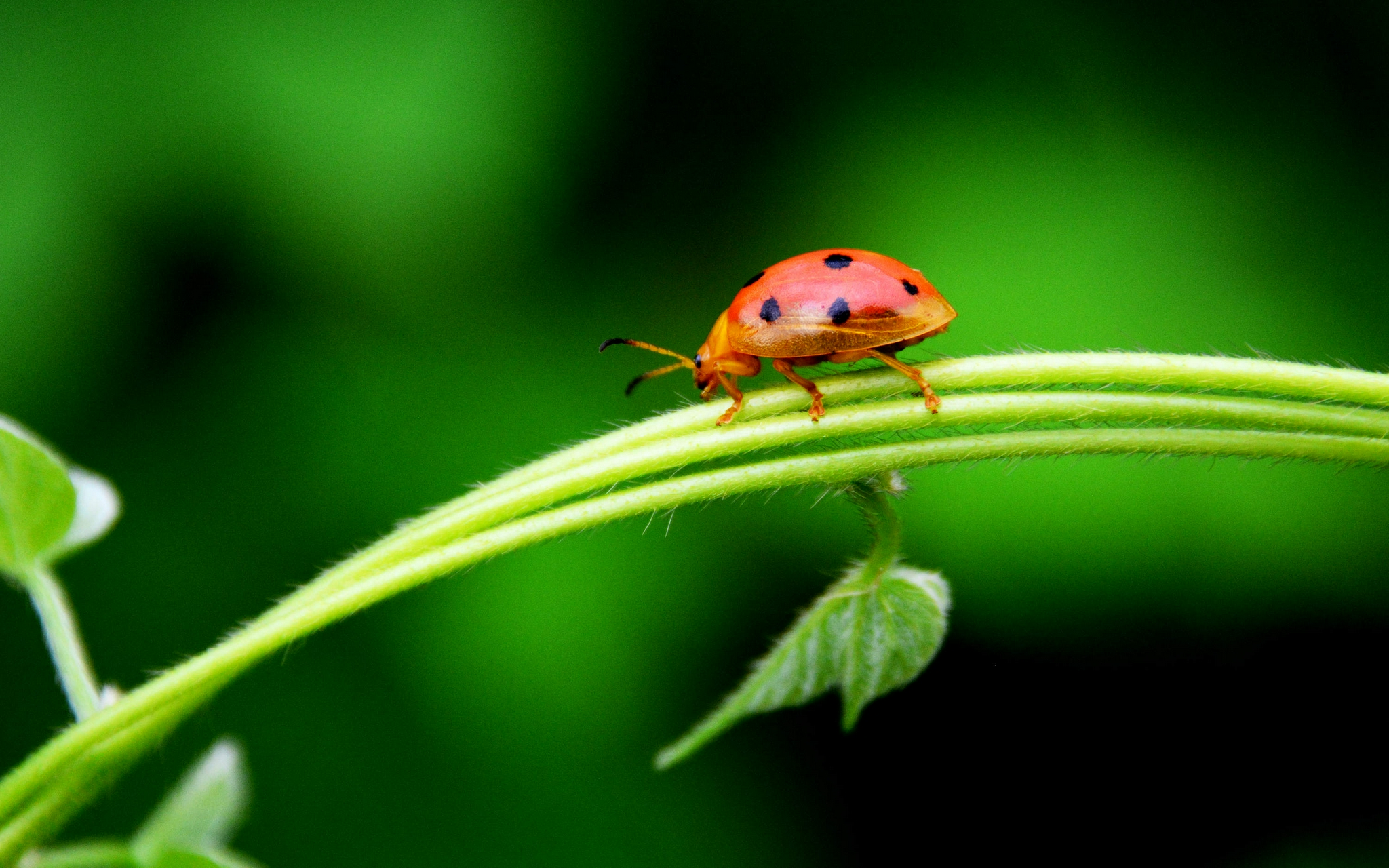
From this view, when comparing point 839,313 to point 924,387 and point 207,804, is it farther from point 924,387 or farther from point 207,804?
point 207,804

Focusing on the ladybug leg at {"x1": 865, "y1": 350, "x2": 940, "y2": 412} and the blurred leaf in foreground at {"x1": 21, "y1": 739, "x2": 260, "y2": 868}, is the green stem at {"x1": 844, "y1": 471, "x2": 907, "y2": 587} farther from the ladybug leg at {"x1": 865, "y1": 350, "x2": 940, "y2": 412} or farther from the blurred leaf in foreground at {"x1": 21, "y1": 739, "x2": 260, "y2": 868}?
the blurred leaf in foreground at {"x1": 21, "y1": 739, "x2": 260, "y2": 868}

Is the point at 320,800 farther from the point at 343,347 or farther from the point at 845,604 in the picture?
the point at 845,604

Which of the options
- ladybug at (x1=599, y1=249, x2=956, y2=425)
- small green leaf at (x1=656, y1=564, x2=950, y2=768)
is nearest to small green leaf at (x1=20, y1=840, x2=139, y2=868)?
small green leaf at (x1=656, y1=564, x2=950, y2=768)

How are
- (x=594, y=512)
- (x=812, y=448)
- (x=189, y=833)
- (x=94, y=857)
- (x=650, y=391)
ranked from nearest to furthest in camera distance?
(x=94, y=857)
(x=594, y=512)
(x=812, y=448)
(x=189, y=833)
(x=650, y=391)

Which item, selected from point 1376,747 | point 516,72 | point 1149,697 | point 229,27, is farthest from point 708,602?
point 229,27

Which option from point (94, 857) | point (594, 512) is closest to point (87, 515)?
point (94, 857)
